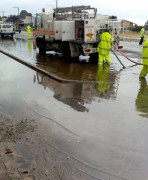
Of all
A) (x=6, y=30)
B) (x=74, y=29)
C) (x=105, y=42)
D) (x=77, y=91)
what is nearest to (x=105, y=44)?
(x=105, y=42)

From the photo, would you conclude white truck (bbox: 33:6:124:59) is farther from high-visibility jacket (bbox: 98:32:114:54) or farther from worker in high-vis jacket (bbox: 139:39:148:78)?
worker in high-vis jacket (bbox: 139:39:148:78)

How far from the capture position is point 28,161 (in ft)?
17.2

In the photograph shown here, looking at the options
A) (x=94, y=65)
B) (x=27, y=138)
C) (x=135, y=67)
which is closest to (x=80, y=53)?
(x=94, y=65)

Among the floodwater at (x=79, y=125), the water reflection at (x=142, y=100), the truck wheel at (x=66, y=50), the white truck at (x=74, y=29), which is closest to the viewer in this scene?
the floodwater at (x=79, y=125)

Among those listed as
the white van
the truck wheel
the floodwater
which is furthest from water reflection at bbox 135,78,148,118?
the white van

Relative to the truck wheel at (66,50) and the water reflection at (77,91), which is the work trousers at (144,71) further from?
the truck wheel at (66,50)

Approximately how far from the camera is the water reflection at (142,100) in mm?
8102

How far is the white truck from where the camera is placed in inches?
632

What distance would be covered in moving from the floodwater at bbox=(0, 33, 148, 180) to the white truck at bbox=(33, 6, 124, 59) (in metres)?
3.89

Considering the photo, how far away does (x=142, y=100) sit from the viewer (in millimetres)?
9203

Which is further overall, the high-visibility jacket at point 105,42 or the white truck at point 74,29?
the white truck at point 74,29

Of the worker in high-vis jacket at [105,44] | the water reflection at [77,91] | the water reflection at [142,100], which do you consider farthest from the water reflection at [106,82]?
the worker in high-vis jacket at [105,44]

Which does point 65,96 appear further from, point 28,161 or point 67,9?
point 67,9

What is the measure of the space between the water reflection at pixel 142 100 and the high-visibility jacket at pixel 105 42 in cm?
407
